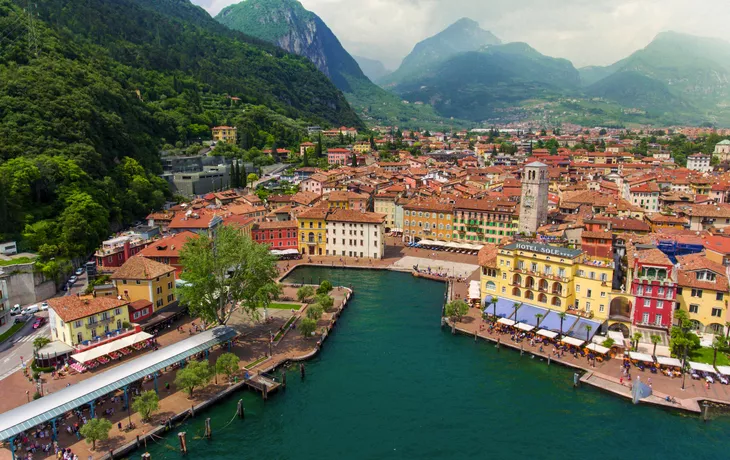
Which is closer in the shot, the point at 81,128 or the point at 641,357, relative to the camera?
the point at 641,357

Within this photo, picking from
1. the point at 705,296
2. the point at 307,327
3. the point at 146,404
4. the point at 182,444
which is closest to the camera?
the point at 182,444

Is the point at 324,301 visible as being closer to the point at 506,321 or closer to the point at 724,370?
the point at 506,321

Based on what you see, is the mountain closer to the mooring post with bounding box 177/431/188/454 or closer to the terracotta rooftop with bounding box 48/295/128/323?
the terracotta rooftop with bounding box 48/295/128/323

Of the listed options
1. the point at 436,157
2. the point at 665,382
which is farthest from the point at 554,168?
the point at 665,382

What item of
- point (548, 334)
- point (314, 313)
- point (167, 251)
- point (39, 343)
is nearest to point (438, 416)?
point (548, 334)

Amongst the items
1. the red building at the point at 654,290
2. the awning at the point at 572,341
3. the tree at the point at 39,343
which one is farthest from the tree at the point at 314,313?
the red building at the point at 654,290
